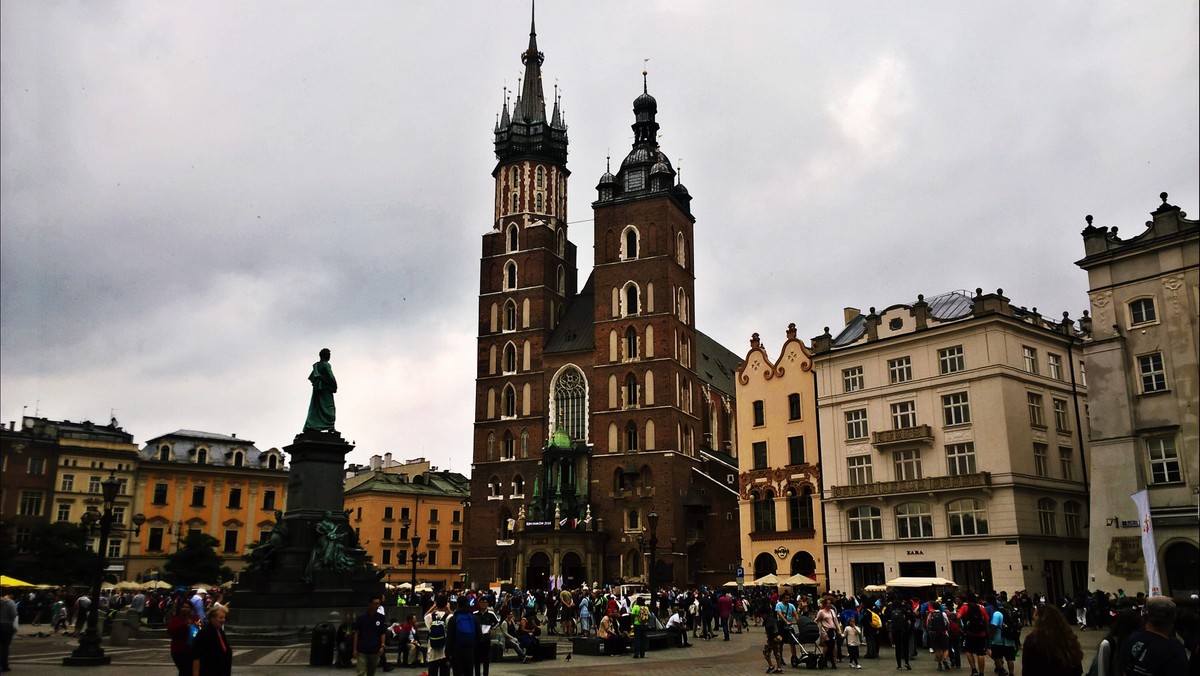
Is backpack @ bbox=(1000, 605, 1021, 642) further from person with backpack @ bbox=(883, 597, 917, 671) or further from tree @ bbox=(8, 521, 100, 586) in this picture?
tree @ bbox=(8, 521, 100, 586)

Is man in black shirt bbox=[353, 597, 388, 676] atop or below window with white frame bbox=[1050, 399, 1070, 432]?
below

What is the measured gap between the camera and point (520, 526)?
63.2 meters

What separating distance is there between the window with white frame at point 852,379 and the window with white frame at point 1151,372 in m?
14.9

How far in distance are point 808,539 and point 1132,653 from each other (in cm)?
4158

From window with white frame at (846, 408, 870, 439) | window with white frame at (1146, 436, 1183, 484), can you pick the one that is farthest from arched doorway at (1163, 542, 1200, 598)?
window with white frame at (846, 408, 870, 439)

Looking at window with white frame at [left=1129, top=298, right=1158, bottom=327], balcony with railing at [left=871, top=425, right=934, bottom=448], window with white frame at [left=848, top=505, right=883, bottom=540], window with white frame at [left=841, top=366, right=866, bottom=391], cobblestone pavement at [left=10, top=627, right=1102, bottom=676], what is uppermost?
window with white frame at [left=841, top=366, right=866, bottom=391]

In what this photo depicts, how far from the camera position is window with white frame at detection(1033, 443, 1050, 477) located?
40125 mm

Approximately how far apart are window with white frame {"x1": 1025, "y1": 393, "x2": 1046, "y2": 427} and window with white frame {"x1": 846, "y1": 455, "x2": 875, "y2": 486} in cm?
720

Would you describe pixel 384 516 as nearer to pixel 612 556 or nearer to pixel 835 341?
pixel 612 556

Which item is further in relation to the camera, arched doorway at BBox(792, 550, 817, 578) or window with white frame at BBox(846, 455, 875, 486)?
arched doorway at BBox(792, 550, 817, 578)

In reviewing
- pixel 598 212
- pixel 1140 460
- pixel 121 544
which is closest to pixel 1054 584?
pixel 1140 460

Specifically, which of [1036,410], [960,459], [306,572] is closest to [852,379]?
[960,459]

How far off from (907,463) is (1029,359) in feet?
22.5

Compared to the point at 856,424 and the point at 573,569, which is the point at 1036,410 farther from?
the point at 573,569
